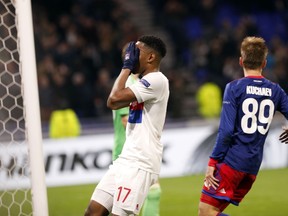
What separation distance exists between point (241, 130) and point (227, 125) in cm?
12

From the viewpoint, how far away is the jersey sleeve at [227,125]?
4785mm

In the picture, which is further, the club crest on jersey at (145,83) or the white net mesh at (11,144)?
the white net mesh at (11,144)

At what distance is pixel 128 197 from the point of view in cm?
479

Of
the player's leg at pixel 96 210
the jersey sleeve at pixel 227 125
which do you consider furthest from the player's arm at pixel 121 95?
the player's leg at pixel 96 210

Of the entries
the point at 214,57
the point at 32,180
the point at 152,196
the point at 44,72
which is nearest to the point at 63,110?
the point at 44,72

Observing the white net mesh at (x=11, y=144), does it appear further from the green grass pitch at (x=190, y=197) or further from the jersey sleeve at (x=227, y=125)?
the jersey sleeve at (x=227, y=125)

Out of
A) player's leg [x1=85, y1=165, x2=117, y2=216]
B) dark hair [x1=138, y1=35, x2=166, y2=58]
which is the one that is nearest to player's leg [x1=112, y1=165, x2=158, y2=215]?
player's leg [x1=85, y1=165, x2=117, y2=216]

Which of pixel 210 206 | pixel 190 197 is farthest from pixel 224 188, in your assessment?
pixel 190 197

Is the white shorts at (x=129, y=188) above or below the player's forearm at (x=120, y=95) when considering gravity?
below

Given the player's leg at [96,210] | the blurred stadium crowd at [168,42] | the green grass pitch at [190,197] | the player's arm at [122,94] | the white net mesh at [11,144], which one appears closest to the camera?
the player's arm at [122,94]

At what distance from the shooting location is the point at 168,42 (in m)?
16.5

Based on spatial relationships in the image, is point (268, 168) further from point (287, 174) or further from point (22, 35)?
point (22, 35)

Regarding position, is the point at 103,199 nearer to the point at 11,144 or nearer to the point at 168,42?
the point at 11,144

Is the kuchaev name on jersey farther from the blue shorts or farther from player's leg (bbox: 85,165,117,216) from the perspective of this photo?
player's leg (bbox: 85,165,117,216)
